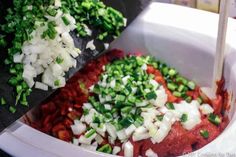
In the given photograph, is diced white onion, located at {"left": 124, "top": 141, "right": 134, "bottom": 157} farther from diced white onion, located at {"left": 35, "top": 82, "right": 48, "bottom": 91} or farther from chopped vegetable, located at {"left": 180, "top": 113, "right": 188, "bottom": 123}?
diced white onion, located at {"left": 35, "top": 82, "right": 48, "bottom": 91}

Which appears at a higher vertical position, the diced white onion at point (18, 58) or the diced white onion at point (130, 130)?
the diced white onion at point (18, 58)

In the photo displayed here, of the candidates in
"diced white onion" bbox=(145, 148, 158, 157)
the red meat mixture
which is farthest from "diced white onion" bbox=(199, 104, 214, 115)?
"diced white onion" bbox=(145, 148, 158, 157)

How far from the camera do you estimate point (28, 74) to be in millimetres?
1062

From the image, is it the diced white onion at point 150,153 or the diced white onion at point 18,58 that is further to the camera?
the diced white onion at point 150,153

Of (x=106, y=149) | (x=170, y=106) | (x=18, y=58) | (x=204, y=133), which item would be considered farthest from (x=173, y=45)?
(x=18, y=58)

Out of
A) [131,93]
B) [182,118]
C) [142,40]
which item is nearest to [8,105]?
[131,93]

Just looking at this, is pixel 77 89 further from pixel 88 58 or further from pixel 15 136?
pixel 15 136

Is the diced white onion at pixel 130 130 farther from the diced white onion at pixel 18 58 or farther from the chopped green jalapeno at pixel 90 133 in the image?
the diced white onion at pixel 18 58

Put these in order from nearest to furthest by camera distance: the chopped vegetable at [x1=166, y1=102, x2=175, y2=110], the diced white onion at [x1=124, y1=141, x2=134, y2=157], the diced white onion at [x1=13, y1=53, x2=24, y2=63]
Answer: the diced white onion at [x1=13, y1=53, x2=24, y2=63]
the diced white onion at [x1=124, y1=141, x2=134, y2=157]
the chopped vegetable at [x1=166, y1=102, x2=175, y2=110]

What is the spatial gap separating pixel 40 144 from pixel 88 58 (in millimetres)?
309

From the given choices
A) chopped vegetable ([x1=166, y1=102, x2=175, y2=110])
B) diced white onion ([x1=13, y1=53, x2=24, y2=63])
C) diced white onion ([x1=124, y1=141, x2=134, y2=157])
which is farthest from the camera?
chopped vegetable ([x1=166, y1=102, x2=175, y2=110])

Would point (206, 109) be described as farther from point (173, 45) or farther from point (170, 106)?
point (173, 45)

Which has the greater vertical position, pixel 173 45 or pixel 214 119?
pixel 173 45

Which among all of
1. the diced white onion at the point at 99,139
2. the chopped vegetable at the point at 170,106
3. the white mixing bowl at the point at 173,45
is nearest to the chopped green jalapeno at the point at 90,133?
the diced white onion at the point at 99,139
